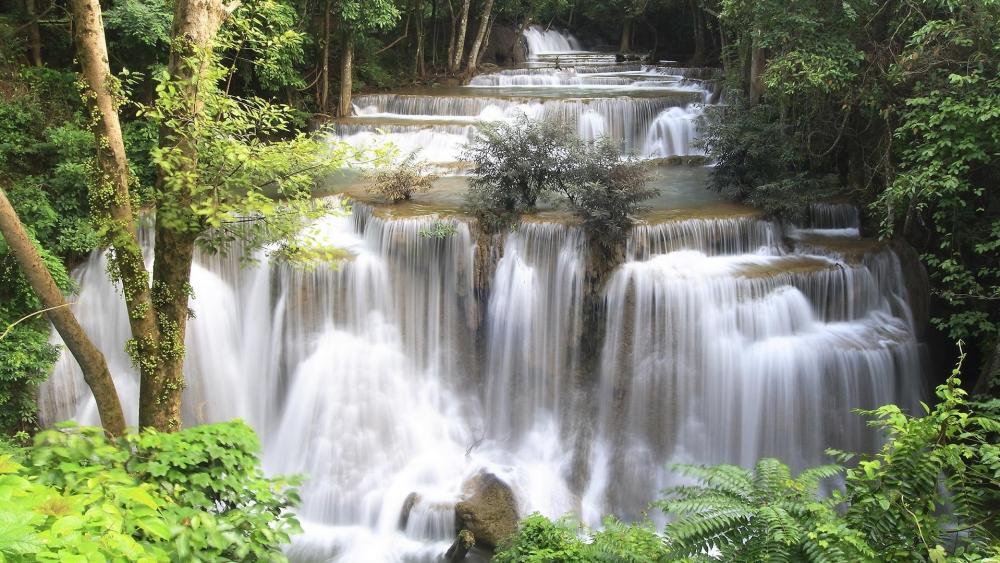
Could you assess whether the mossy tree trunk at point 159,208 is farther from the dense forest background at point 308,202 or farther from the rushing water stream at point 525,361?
the rushing water stream at point 525,361

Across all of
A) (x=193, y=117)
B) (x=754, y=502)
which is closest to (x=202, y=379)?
(x=193, y=117)

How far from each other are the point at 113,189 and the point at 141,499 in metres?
4.08

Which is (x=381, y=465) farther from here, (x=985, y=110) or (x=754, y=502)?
(x=985, y=110)

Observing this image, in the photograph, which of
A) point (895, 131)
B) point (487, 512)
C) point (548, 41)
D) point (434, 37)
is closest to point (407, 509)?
point (487, 512)

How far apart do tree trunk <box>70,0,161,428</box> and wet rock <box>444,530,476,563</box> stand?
448cm

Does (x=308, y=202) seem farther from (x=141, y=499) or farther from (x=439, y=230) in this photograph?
(x=439, y=230)

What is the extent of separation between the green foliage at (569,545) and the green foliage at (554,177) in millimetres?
4272

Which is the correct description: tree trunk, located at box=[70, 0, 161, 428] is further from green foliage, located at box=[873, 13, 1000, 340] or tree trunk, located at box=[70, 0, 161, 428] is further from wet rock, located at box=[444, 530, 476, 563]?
green foliage, located at box=[873, 13, 1000, 340]

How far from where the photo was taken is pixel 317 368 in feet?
34.0

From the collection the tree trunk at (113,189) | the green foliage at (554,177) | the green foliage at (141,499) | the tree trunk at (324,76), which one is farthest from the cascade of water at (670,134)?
the green foliage at (141,499)

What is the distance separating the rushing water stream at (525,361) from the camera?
31.7 ft

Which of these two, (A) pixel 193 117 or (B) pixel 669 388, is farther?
(B) pixel 669 388

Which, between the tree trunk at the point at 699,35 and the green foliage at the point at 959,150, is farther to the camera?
the tree trunk at the point at 699,35

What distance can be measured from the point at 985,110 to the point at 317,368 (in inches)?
384
